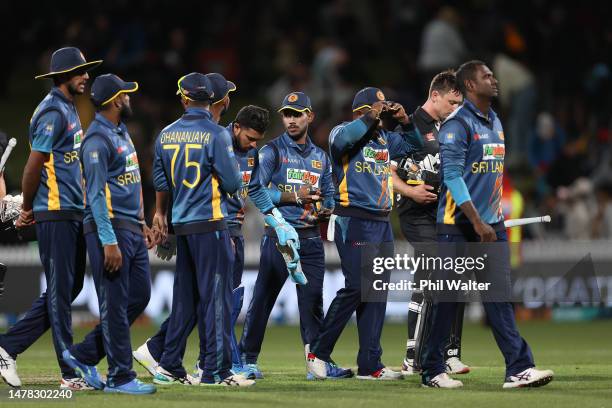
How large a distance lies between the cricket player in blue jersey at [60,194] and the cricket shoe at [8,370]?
0.51 metres

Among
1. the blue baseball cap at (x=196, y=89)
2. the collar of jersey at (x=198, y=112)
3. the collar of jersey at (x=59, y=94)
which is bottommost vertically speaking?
the collar of jersey at (x=198, y=112)

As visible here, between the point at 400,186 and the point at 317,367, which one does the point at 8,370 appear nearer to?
the point at 317,367

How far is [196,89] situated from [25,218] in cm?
173

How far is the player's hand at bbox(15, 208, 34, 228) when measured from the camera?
10617 mm

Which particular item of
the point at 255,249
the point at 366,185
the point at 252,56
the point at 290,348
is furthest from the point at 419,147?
the point at 252,56

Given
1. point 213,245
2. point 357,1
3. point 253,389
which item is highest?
point 357,1

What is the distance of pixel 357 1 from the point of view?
2547cm

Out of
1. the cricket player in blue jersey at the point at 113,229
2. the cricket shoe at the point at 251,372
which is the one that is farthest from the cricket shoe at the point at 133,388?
the cricket shoe at the point at 251,372

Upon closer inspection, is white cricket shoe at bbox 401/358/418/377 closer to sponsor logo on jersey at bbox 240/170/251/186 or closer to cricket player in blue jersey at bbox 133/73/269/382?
cricket player in blue jersey at bbox 133/73/269/382

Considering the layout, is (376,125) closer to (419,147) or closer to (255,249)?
(419,147)

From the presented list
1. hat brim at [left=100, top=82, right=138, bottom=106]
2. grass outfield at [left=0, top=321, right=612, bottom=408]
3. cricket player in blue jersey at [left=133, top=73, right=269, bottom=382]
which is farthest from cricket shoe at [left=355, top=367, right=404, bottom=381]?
hat brim at [left=100, top=82, right=138, bottom=106]

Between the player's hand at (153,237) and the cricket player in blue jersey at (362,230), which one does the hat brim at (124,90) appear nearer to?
the player's hand at (153,237)

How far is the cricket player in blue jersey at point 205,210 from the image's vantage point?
10383 millimetres

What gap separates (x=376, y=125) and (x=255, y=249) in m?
7.66
